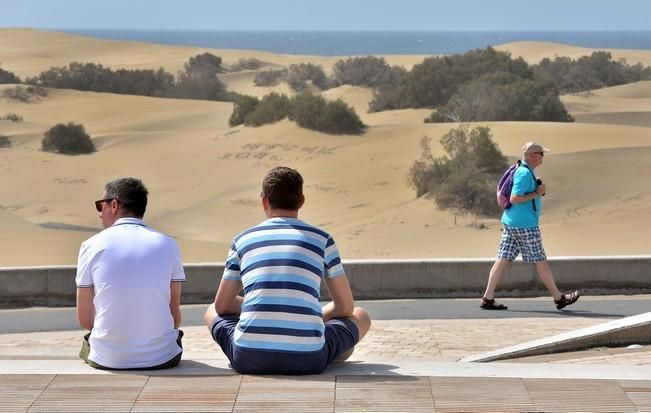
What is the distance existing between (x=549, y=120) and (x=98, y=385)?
3519 cm

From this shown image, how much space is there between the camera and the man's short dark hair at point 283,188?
20.0 feet

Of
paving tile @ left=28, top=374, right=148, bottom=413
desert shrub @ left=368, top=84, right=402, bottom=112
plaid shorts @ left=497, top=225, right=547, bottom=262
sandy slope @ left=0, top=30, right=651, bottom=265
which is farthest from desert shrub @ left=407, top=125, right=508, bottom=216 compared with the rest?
paving tile @ left=28, top=374, right=148, bottom=413

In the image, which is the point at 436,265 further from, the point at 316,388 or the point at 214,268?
the point at 316,388

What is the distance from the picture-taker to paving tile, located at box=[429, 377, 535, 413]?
5402 mm

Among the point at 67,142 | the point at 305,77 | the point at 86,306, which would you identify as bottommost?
the point at 305,77

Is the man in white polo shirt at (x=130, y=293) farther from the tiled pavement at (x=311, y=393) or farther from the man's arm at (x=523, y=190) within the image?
the man's arm at (x=523, y=190)

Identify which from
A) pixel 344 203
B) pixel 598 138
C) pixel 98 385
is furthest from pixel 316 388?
pixel 598 138

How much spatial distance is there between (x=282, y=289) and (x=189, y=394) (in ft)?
2.23

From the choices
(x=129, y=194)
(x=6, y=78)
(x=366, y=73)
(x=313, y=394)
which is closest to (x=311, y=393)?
(x=313, y=394)

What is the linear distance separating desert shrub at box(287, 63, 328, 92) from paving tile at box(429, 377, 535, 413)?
55.4 m

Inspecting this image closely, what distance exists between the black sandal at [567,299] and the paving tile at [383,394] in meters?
5.08

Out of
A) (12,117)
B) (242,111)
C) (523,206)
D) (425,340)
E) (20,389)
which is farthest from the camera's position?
(12,117)

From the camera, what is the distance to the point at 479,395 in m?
5.57

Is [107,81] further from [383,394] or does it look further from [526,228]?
[383,394]
